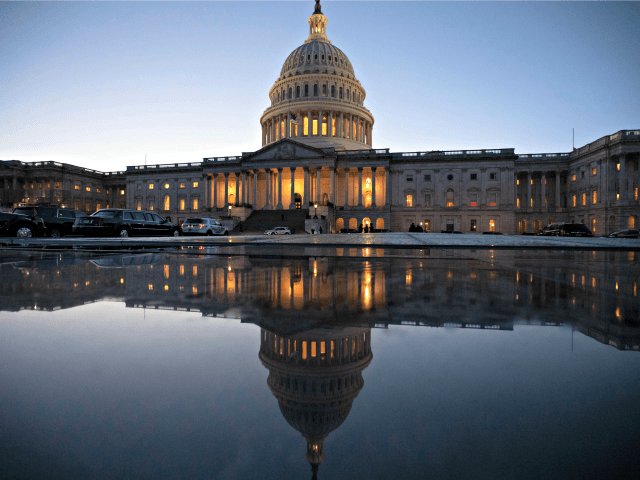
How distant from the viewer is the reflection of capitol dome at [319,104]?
78062 mm

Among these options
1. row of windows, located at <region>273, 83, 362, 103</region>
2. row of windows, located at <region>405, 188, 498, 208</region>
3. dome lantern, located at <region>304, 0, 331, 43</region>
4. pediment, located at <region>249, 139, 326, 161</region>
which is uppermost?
dome lantern, located at <region>304, 0, 331, 43</region>

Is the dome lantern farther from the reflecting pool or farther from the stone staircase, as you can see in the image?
the reflecting pool

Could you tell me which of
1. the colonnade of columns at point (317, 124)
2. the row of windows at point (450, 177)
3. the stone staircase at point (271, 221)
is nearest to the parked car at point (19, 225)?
the stone staircase at point (271, 221)

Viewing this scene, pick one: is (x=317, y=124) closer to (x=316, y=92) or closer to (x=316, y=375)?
(x=316, y=92)

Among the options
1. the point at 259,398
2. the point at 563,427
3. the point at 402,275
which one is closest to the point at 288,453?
the point at 259,398

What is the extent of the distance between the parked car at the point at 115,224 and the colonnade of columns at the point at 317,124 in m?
57.7

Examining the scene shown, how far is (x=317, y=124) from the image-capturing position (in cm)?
7881

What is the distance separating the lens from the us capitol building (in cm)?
5956

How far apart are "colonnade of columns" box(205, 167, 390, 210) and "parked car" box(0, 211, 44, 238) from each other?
43.8m

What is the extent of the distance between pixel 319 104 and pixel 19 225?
66.3m

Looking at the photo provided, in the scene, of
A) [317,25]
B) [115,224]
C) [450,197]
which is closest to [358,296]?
[115,224]

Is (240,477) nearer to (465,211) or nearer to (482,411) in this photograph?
(482,411)

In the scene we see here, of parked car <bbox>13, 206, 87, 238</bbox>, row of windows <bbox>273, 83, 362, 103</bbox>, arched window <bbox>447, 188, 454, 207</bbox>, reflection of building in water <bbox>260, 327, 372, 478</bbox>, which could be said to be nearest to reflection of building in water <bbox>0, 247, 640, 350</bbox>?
reflection of building in water <bbox>260, 327, 372, 478</bbox>

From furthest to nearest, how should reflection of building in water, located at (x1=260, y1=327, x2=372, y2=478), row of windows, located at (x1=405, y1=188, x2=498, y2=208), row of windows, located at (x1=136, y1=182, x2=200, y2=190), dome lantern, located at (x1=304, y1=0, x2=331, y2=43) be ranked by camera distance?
1. dome lantern, located at (x1=304, y1=0, x2=331, y2=43)
2. row of windows, located at (x1=136, y1=182, x2=200, y2=190)
3. row of windows, located at (x1=405, y1=188, x2=498, y2=208)
4. reflection of building in water, located at (x1=260, y1=327, x2=372, y2=478)
